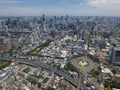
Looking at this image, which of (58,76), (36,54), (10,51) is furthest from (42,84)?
(10,51)

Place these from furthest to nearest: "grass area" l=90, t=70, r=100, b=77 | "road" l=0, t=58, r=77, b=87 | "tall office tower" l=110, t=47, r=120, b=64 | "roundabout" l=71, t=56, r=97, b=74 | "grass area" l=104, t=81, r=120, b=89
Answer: "tall office tower" l=110, t=47, r=120, b=64 → "grass area" l=90, t=70, r=100, b=77 → "road" l=0, t=58, r=77, b=87 → "grass area" l=104, t=81, r=120, b=89 → "roundabout" l=71, t=56, r=97, b=74

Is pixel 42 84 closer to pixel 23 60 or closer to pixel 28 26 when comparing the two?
pixel 23 60

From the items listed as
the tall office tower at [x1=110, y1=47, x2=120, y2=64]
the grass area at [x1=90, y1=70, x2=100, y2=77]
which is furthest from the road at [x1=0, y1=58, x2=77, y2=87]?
the tall office tower at [x1=110, y1=47, x2=120, y2=64]

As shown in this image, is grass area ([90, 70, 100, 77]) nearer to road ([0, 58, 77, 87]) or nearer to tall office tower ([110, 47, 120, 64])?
road ([0, 58, 77, 87])

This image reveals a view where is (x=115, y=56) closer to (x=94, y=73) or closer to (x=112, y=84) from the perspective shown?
(x=94, y=73)

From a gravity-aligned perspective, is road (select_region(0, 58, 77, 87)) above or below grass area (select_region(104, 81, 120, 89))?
below

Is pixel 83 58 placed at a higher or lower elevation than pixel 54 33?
higher

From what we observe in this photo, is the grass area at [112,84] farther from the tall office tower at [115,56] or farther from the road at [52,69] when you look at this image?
the tall office tower at [115,56]

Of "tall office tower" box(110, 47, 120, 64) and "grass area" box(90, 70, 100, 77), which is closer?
"grass area" box(90, 70, 100, 77)

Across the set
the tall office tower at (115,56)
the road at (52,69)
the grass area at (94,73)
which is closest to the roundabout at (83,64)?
the road at (52,69)

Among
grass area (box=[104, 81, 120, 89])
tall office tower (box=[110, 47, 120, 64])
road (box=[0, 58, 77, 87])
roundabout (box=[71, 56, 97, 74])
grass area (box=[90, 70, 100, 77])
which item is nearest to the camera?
roundabout (box=[71, 56, 97, 74])

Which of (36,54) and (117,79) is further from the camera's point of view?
(36,54)
